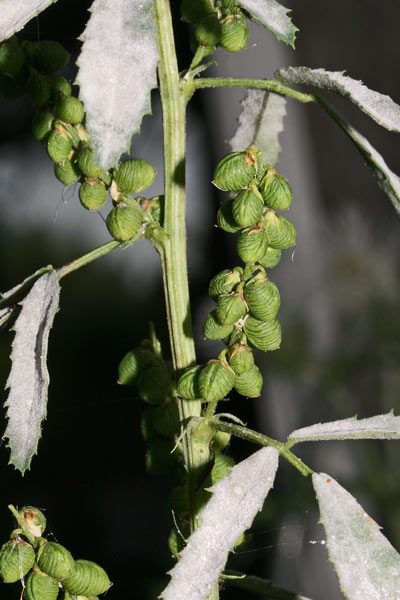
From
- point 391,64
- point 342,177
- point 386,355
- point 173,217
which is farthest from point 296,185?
point 173,217

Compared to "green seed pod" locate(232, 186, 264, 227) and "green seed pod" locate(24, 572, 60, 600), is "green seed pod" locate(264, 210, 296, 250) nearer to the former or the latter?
"green seed pod" locate(232, 186, 264, 227)

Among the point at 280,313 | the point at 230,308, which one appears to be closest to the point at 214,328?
the point at 230,308

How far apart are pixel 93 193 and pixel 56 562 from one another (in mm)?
198

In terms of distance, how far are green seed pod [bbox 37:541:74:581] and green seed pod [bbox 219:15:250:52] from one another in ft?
0.94

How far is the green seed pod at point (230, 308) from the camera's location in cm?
34

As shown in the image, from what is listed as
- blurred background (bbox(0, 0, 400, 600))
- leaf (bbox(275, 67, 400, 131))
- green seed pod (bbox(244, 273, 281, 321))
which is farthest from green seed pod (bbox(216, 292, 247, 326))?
blurred background (bbox(0, 0, 400, 600))

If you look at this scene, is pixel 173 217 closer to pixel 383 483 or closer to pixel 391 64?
pixel 383 483

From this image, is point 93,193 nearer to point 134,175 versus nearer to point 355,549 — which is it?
point 134,175

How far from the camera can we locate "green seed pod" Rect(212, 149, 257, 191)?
334mm

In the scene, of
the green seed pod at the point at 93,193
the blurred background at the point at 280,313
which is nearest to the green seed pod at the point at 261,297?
the green seed pod at the point at 93,193

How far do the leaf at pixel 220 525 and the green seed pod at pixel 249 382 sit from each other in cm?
3

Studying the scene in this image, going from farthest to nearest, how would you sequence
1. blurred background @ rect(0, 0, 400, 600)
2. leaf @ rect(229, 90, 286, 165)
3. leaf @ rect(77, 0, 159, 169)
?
blurred background @ rect(0, 0, 400, 600) → leaf @ rect(229, 90, 286, 165) → leaf @ rect(77, 0, 159, 169)

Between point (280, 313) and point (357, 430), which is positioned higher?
point (280, 313)

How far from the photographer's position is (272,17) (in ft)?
1.08
